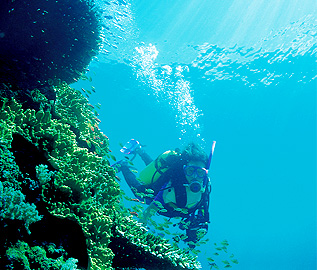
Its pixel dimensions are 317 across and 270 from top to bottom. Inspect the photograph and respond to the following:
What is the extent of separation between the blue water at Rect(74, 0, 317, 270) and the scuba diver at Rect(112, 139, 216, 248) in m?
2.95

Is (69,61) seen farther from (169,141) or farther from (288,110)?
(169,141)

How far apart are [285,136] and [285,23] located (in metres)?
24.1

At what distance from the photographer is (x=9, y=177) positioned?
193 centimetres

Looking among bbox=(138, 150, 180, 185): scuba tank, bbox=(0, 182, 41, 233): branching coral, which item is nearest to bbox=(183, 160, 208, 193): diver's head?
bbox=(138, 150, 180, 185): scuba tank

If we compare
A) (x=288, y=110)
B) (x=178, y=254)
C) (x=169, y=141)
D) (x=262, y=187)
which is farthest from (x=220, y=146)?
(x=178, y=254)

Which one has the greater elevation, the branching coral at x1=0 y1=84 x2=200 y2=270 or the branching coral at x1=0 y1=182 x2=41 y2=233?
the branching coral at x1=0 y1=84 x2=200 y2=270

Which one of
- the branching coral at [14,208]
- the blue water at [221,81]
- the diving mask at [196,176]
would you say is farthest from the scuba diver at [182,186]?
the branching coral at [14,208]

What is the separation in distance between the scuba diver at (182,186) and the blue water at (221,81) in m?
2.95

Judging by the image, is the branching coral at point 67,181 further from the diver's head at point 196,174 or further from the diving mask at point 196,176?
the diver's head at point 196,174

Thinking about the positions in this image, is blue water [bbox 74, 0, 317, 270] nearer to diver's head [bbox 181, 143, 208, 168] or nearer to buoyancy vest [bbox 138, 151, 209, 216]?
buoyancy vest [bbox 138, 151, 209, 216]

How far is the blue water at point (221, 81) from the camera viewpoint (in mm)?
18359

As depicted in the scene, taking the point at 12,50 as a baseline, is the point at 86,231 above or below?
below

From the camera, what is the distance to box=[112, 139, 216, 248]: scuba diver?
23.2 ft

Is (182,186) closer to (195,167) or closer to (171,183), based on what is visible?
(171,183)
